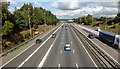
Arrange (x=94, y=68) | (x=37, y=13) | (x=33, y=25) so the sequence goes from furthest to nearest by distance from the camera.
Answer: (x=37, y=13), (x=33, y=25), (x=94, y=68)

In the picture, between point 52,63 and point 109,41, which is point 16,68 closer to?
point 52,63

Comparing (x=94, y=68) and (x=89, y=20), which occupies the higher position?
(x=89, y=20)

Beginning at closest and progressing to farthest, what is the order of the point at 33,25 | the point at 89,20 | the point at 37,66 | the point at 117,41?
the point at 37,66
the point at 117,41
the point at 33,25
the point at 89,20

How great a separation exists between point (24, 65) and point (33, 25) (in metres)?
68.7

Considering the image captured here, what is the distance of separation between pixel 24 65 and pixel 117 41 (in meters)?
27.9

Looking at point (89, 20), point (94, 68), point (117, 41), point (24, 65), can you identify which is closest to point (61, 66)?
point (94, 68)

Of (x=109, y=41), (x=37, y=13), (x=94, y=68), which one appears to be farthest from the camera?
(x=37, y=13)

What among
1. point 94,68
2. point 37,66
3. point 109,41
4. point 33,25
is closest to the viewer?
point 94,68

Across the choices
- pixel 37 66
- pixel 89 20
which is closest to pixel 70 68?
pixel 37 66

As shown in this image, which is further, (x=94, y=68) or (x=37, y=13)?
(x=37, y=13)

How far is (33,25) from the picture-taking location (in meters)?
85.7

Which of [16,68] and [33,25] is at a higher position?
[33,25]

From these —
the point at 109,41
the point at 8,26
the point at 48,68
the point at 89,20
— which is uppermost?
the point at 89,20

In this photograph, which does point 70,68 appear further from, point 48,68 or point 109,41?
point 109,41
